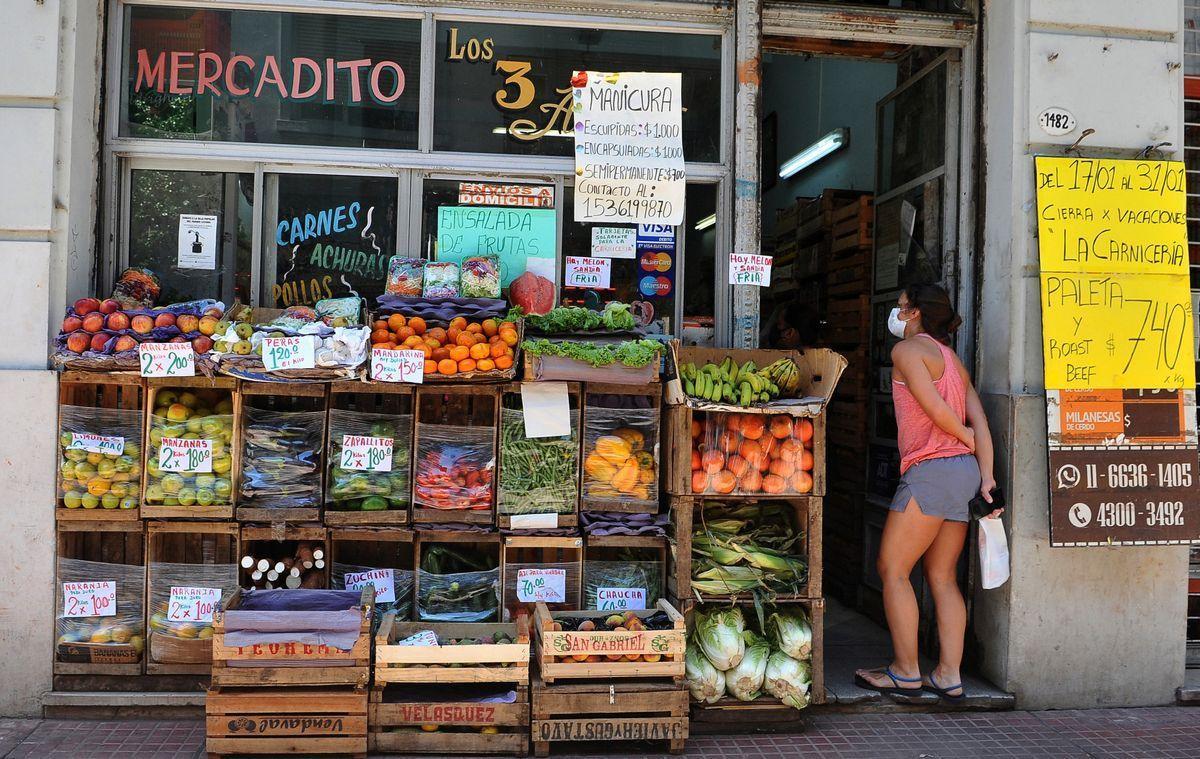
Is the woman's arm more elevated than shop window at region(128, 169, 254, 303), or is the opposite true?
shop window at region(128, 169, 254, 303)

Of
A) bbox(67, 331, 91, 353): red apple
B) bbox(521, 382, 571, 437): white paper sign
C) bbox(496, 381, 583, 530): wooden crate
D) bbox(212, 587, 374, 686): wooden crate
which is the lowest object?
bbox(212, 587, 374, 686): wooden crate

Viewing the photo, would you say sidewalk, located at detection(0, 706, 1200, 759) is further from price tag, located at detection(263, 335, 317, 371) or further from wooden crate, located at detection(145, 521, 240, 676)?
price tag, located at detection(263, 335, 317, 371)

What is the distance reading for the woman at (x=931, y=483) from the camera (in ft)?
15.8

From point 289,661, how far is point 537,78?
361 cm

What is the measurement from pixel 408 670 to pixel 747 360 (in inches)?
97.5

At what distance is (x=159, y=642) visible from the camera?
475 cm

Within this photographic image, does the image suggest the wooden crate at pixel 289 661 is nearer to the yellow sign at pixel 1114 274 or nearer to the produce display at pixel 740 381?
the produce display at pixel 740 381

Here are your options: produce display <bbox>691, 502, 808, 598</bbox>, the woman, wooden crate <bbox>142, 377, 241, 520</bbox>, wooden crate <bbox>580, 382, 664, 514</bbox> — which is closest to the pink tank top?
the woman

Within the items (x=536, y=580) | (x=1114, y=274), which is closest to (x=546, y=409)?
(x=536, y=580)

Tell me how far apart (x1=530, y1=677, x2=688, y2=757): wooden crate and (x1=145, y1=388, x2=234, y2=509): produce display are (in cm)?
196

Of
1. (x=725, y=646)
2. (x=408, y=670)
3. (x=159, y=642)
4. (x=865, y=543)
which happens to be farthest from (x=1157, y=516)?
(x=159, y=642)

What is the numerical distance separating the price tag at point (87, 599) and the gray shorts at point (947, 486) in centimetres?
433

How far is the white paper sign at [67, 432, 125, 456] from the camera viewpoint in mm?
4703

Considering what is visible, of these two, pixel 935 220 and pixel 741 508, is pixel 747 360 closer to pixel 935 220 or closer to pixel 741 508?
pixel 741 508
